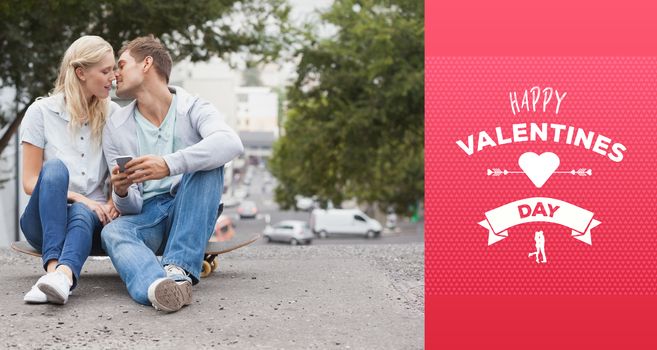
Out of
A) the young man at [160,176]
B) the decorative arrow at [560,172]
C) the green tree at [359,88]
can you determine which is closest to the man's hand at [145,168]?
the young man at [160,176]

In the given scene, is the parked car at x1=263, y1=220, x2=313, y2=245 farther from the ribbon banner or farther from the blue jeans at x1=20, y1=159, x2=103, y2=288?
the ribbon banner

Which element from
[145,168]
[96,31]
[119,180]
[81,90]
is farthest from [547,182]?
[96,31]

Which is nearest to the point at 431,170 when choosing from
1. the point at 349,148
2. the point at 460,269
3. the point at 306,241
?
the point at 460,269

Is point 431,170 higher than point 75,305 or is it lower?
higher

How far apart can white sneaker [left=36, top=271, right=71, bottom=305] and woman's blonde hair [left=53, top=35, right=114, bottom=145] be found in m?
0.78

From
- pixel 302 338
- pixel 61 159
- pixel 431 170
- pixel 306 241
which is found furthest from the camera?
pixel 306 241

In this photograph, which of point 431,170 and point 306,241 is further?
point 306,241

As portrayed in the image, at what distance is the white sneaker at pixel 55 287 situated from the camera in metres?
4.16

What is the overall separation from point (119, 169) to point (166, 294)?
0.61m

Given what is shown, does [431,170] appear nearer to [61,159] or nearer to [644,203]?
[644,203]

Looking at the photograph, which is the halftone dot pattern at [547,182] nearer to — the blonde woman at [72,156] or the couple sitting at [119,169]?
the couple sitting at [119,169]

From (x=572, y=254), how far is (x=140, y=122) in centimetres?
237

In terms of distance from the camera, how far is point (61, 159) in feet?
15.4

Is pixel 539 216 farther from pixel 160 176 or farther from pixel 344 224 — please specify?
pixel 344 224
